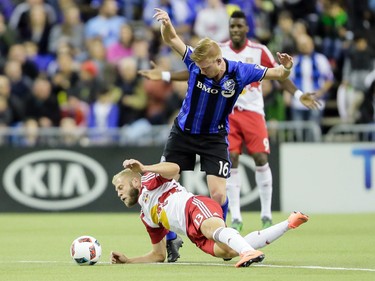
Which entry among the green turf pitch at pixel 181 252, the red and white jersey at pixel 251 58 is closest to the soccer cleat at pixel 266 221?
the green turf pitch at pixel 181 252

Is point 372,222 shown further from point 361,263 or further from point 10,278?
point 10,278

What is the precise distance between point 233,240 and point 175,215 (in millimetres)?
784

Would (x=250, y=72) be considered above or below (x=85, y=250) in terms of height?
above

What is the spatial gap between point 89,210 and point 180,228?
342 inches

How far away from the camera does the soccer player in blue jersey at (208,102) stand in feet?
34.5

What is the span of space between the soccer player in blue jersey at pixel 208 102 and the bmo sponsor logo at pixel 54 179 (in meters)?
7.08

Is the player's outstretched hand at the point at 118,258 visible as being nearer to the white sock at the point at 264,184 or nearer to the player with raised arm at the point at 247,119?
the player with raised arm at the point at 247,119

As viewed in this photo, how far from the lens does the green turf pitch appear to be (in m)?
9.11

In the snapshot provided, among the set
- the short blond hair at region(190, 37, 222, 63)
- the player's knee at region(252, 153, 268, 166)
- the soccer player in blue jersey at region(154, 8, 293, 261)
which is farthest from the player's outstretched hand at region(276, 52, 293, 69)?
the player's knee at region(252, 153, 268, 166)

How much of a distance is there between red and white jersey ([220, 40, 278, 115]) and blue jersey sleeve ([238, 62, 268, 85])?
2.91 meters

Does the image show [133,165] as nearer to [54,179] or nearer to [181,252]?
[181,252]

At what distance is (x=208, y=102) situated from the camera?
429 inches

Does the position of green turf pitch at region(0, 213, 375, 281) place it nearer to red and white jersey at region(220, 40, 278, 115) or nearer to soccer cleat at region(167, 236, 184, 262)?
soccer cleat at region(167, 236, 184, 262)

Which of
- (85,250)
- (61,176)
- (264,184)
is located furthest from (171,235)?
(61,176)
